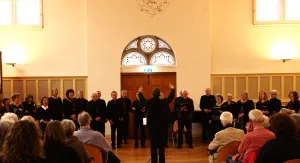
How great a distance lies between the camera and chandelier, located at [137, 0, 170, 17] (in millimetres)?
11398

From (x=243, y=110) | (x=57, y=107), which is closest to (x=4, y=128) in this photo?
(x=57, y=107)

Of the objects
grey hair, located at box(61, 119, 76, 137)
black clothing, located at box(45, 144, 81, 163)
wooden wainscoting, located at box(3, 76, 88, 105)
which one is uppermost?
wooden wainscoting, located at box(3, 76, 88, 105)

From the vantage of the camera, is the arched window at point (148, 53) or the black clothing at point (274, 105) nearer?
the black clothing at point (274, 105)

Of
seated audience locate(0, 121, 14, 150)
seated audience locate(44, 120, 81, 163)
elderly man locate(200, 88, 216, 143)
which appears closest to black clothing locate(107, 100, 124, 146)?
elderly man locate(200, 88, 216, 143)

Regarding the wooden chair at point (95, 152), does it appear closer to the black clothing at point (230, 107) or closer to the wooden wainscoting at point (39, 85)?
the black clothing at point (230, 107)

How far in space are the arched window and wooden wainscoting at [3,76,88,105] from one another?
5.51 feet

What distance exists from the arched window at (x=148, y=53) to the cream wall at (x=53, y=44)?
1.51 meters

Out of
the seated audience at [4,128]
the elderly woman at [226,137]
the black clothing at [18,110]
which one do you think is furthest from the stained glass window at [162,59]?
the seated audience at [4,128]

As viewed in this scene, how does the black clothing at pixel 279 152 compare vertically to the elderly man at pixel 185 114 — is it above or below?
above

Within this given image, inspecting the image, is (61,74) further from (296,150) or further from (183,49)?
(296,150)

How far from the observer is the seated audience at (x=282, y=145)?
3240 millimetres

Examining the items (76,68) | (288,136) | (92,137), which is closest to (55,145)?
(92,137)

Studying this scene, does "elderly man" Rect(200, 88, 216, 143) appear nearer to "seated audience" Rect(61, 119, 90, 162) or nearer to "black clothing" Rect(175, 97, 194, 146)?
"black clothing" Rect(175, 97, 194, 146)

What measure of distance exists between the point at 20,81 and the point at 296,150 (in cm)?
1001
